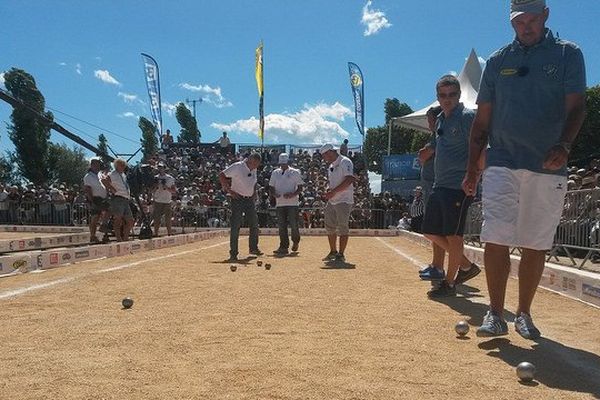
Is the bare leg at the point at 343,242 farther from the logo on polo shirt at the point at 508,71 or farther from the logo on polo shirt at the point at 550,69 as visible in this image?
the logo on polo shirt at the point at 550,69

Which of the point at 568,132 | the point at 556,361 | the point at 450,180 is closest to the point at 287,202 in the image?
the point at 450,180

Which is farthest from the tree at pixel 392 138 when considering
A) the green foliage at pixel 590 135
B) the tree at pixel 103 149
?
the tree at pixel 103 149

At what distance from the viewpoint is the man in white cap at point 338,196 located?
28.5ft

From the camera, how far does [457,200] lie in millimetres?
5266

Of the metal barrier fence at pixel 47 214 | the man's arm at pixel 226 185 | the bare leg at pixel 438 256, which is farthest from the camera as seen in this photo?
the metal barrier fence at pixel 47 214

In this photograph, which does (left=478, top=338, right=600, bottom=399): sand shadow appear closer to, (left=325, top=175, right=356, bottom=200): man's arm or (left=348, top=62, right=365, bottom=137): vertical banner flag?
(left=325, top=175, right=356, bottom=200): man's arm

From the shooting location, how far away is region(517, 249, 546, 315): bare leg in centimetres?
352

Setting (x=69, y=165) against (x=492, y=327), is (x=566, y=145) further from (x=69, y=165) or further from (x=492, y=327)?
(x=69, y=165)

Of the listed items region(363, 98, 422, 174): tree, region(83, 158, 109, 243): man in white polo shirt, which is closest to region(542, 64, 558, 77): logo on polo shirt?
region(83, 158, 109, 243): man in white polo shirt

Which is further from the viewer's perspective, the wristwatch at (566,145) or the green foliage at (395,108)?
the green foliage at (395,108)

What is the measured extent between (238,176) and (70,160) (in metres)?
72.6

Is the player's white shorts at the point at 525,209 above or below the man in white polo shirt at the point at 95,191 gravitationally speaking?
below

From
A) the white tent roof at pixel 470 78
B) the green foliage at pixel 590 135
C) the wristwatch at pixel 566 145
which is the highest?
the green foliage at pixel 590 135

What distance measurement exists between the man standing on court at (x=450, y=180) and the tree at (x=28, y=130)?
50.1 metres
